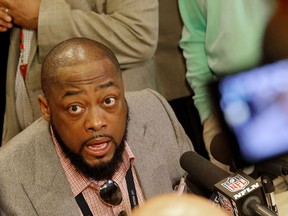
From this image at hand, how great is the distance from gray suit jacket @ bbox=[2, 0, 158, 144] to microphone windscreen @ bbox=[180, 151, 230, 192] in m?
0.66

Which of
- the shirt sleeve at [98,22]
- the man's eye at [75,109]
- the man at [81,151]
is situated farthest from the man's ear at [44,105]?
the shirt sleeve at [98,22]

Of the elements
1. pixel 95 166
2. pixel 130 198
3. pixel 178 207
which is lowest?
pixel 130 198

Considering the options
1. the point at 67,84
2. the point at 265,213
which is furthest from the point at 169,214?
the point at 67,84

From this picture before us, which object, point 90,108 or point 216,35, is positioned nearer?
point 90,108

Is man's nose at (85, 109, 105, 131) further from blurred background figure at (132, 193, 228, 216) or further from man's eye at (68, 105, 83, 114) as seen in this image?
blurred background figure at (132, 193, 228, 216)

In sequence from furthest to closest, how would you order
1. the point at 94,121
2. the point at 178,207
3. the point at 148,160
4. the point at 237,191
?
1. the point at 148,160
2. the point at 94,121
3. the point at 237,191
4. the point at 178,207

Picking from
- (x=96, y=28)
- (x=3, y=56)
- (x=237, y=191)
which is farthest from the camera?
(x=3, y=56)

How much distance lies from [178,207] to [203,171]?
0.47 m

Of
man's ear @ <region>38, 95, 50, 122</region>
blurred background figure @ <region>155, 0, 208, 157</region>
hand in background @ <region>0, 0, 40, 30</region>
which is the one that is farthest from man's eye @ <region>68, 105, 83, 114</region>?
blurred background figure @ <region>155, 0, 208, 157</region>

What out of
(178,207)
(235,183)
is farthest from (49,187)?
(178,207)

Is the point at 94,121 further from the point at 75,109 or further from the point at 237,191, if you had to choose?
the point at 237,191

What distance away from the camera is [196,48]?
1950 mm

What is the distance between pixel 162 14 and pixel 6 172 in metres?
0.80

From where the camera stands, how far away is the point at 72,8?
1.83 metres
